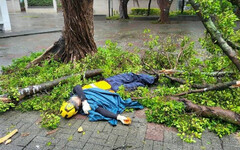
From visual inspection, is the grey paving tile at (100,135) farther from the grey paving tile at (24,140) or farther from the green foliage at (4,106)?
the green foliage at (4,106)

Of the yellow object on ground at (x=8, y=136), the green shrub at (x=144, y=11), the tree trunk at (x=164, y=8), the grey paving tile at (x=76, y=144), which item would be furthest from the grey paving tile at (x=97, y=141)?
the green shrub at (x=144, y=11)

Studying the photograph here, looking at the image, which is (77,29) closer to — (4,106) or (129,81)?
(129,81)

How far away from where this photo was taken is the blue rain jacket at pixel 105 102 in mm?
3518

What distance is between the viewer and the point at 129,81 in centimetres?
452

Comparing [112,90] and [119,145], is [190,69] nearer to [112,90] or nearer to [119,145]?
[112,90]

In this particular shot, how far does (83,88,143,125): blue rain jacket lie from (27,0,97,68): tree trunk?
2.25m

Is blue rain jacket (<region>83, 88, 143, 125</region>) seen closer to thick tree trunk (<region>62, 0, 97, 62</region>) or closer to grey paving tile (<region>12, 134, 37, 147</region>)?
grey paving tile (<region>12, 134, 37, 147</region>)

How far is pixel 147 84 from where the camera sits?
4.62 m

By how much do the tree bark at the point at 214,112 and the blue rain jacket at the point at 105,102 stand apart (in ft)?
2.81

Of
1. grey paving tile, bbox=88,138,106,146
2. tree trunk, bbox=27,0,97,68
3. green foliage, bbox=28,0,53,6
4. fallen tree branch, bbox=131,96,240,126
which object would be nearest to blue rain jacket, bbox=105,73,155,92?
Answer: fallen tree branch, bbox=131,96,240,126

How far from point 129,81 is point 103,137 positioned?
1.73 meters

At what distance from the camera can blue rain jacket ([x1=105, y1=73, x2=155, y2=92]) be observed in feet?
14.1

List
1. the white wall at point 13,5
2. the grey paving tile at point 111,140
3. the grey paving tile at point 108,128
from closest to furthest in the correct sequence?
the grey paving tile at point 111,140
the grey paving tile at point 108,128
the white wall at point 13,5

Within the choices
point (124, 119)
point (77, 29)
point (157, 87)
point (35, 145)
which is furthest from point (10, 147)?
point (77, 29)
